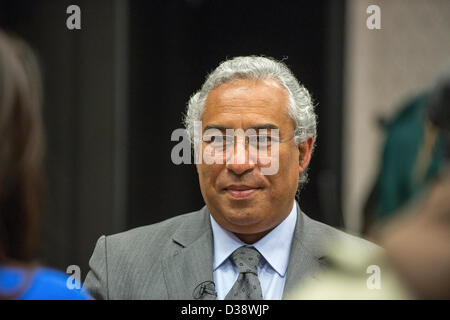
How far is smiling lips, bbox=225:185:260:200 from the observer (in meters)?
1.38

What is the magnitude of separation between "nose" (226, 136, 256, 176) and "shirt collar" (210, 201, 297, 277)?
14 cm

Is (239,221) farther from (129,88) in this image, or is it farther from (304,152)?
(129,88)

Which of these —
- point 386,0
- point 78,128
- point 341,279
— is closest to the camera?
point 341,279

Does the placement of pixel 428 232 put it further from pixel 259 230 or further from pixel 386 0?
pixel 386 0

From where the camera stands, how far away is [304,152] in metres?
1.47

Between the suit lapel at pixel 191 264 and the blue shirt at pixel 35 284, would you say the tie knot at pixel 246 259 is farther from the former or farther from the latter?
the blue shirt at pixel 35 284

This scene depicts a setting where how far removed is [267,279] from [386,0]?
2.57 feet

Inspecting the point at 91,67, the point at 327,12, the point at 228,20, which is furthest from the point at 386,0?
the point at 91,67

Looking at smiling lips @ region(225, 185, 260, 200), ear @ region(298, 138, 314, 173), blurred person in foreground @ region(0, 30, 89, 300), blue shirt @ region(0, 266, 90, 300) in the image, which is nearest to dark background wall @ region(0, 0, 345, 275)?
ear @ region(298, 138, 314, 173)

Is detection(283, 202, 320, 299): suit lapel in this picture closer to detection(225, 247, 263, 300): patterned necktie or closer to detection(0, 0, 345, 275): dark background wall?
detection(225, 247, 263, 300): patterned necktie

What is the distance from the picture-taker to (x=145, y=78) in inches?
75.2

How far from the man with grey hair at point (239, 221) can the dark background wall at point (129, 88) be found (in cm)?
22

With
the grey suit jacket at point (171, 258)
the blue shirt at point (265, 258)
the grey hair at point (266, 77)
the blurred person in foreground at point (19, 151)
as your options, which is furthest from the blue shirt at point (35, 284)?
the grey hair at point (266, 77)
